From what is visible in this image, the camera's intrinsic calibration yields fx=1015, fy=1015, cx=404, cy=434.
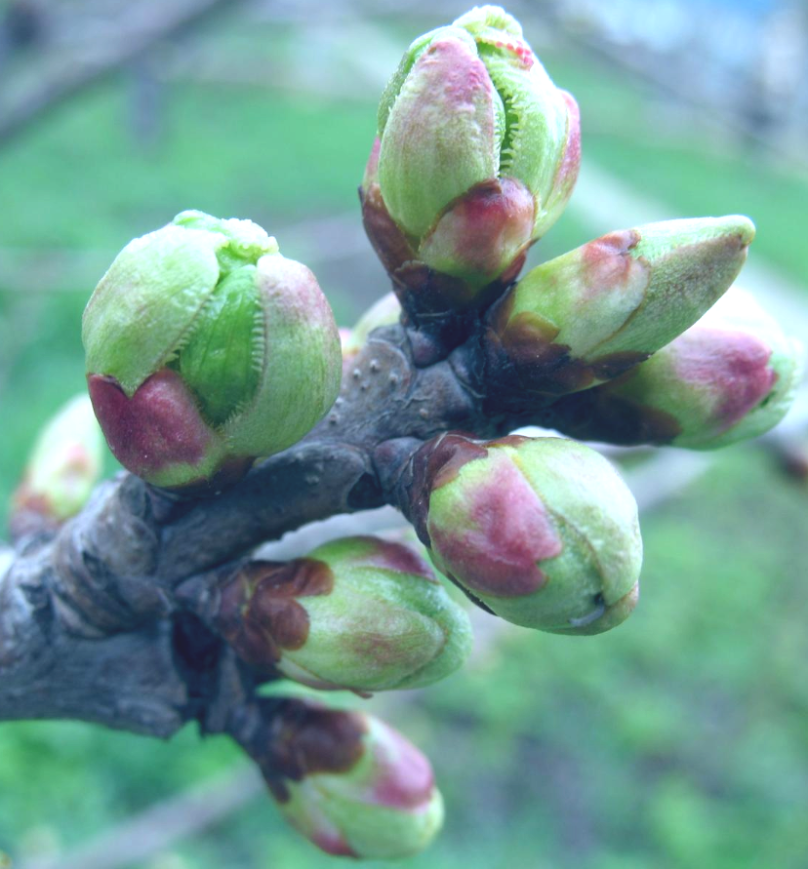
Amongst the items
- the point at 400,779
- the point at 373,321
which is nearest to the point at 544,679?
the point at 400,779

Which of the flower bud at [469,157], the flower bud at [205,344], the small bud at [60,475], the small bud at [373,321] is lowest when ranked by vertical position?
the small bud at [60,475]

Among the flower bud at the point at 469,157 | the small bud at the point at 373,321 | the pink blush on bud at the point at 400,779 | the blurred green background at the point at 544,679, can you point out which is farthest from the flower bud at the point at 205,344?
the blurred green background at the point at 544,679

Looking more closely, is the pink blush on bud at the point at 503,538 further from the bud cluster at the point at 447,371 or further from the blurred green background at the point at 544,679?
the blurred green background at the point at 544,679

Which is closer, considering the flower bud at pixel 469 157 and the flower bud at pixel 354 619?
the flower bud at pixel 469 157

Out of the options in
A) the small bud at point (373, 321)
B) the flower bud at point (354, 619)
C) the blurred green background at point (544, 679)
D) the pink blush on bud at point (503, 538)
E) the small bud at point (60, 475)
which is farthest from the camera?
the blurred green background at point (544, 679)

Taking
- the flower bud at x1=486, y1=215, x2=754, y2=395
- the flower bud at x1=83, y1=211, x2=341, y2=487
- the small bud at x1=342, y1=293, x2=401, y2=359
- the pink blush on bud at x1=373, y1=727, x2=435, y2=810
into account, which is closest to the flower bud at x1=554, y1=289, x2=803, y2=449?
the flower bud at x1=486, y1=215, x2=754, y2=395

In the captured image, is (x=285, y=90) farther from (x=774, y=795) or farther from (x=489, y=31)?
(x=489, y=31)

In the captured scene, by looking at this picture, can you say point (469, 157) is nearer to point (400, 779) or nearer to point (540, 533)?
point (540, 533)
